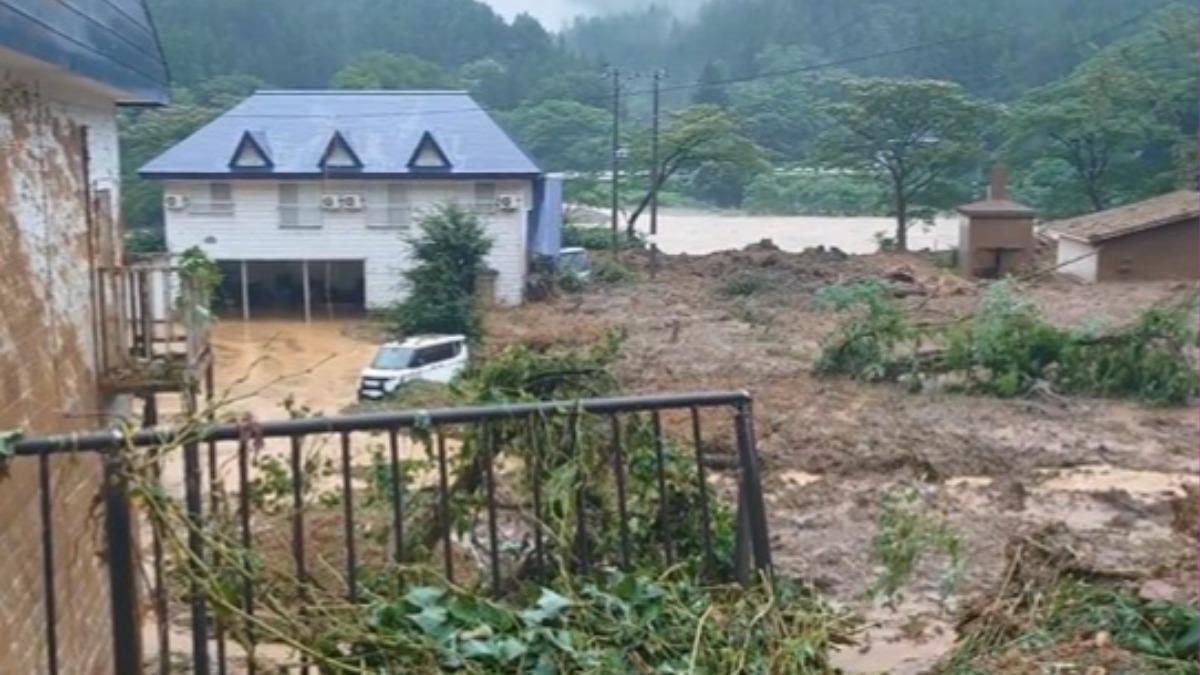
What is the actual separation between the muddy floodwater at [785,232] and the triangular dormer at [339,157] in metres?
12.9

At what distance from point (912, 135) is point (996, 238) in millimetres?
8645

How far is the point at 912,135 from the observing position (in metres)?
34.8

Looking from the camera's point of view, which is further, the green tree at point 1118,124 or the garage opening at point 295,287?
the green tree at point 1118,124

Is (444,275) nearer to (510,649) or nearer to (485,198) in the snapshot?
(485,198)

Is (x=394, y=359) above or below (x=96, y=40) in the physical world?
below

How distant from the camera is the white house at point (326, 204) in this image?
24.5 metres

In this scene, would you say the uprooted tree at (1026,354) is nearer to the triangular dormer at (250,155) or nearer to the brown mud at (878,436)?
the brown mud at (878,436)

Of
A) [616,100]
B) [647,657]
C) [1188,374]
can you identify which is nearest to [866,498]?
[1188,374]

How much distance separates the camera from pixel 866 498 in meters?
11.4

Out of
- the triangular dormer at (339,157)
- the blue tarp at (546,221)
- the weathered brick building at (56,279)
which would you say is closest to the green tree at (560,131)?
the blue tarp at (546,221)

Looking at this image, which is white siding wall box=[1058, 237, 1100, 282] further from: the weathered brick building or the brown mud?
the weathered brick building

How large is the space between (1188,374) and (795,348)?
18.5 ft

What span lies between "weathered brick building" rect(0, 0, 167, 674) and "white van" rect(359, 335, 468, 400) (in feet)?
29.3

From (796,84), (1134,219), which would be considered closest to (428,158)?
(1134,219)
